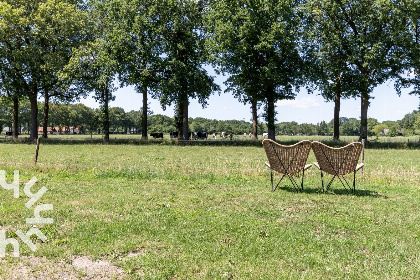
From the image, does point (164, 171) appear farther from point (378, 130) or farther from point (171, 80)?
point (378, 130)

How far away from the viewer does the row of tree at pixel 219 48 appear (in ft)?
108

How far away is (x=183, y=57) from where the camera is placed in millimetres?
36812

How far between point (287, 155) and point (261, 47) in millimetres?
24462

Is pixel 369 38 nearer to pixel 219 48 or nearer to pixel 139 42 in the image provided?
pixel 219 48

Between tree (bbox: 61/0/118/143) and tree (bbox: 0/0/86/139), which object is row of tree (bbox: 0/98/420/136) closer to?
tree (bbox: 61/0/118/143)

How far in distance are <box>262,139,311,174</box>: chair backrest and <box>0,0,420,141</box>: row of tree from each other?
23019mm

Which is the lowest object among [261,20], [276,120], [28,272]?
[28,272]

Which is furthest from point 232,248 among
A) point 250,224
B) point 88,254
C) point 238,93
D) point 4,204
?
point 238,93

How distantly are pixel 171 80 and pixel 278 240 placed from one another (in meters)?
30.6

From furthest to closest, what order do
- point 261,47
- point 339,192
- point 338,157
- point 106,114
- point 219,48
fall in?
point 106,114, point 219,48, point 261,47, point 339,192, point 338,157

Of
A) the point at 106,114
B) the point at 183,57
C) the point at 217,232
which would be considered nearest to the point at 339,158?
the point at 217,232

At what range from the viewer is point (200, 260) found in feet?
14.3

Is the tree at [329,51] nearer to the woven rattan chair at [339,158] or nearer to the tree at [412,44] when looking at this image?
the tree at [412,44]

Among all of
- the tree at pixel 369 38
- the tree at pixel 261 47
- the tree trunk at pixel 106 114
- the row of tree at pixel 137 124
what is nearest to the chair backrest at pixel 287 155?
the tree at pixel 261 47
